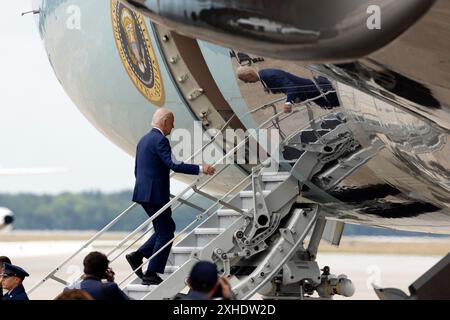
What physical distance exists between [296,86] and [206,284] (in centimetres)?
546

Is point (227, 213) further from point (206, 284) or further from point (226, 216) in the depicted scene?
point (206, 284)

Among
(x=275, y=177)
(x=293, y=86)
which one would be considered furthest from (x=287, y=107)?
(x=275, y=177)

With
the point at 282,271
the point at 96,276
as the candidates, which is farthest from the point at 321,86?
the point at 96,276

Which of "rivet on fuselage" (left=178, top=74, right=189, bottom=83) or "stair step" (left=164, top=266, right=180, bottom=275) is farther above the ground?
"rivet on fuselage" (left=178, top=74, right=189, bottom=83)

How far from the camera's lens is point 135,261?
12.3m

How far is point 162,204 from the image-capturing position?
38.2 feet

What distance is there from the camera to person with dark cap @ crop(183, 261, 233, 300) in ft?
20.2

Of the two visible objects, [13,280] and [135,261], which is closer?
[13,280]

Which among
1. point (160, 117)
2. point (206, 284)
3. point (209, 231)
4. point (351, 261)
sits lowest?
point (351, 261)

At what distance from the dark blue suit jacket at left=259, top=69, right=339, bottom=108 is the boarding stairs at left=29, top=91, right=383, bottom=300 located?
15 centimetres

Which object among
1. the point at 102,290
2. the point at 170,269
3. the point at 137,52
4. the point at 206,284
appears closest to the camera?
the point at 206,284

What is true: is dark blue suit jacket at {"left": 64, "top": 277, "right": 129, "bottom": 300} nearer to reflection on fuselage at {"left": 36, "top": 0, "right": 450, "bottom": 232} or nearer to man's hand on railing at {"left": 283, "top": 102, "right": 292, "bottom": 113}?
reflection on fuselage at {"left": 36, "top": 0, "right": 450, "bottom": 232}

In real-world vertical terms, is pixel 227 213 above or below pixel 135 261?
above

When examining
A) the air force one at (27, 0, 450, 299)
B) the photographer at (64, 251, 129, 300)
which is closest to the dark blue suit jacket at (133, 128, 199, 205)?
the air force one at (27, 0, 450, 299)
